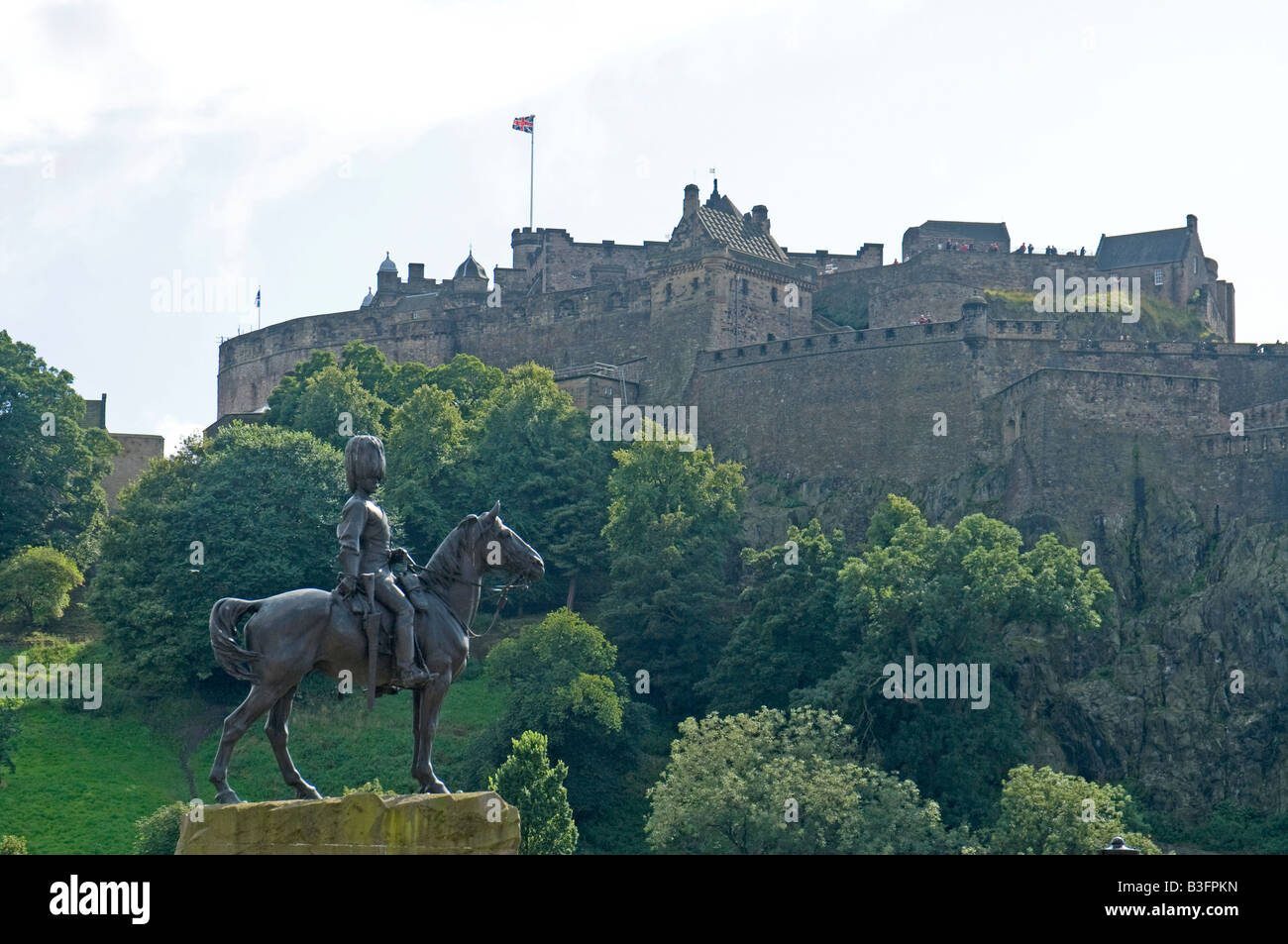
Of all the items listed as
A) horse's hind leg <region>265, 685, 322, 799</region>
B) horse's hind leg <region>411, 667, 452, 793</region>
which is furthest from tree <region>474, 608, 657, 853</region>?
horse's hind leg <region>265, 685, 322, 799</region>

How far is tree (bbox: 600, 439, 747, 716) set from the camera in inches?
2218

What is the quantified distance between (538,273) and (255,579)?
37.9 m

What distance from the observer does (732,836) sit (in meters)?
43.3

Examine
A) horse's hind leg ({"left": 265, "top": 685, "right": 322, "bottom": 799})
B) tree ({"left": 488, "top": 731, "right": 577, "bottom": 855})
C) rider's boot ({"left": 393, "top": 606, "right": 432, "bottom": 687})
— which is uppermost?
rider's boot ({"left": 393, "top": 606, "right": 432, "bottom": 687})

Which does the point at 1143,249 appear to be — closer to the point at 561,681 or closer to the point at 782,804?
the point at 561,681

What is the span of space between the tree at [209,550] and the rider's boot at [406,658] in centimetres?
3619

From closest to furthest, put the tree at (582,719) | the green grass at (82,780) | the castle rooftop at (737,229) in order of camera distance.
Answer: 1. the green grass at (82,780)
2. the tree at (582,719)
3. the castle rooftop at (737,229)

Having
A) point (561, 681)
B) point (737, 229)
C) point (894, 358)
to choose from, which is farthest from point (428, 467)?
point (737, 229)

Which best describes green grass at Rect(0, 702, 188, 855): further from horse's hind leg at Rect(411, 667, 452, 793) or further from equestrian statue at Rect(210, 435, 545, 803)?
horse's hind leg at Rect(411, 667, 452, 793)

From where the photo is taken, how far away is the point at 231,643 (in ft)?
54.7

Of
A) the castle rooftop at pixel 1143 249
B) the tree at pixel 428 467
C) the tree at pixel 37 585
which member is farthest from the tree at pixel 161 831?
the castle rooftop at pixel 1143 249

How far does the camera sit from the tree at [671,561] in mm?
56344

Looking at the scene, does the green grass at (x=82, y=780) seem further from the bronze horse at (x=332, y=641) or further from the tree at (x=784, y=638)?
the bronze horse at (x=332, y=641)
